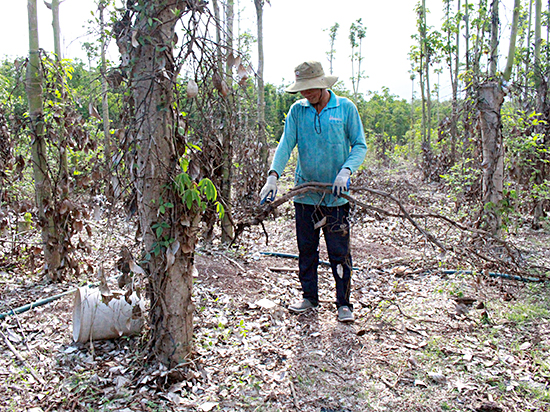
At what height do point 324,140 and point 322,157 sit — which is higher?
point 324,140

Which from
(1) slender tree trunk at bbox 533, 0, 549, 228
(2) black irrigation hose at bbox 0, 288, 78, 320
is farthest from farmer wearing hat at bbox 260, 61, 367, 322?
(1) slender tree trunk at bbox 533, 0, 549, 228

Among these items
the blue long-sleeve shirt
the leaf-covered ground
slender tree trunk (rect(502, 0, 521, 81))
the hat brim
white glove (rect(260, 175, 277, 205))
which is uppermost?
slender tree trunk (rect(502, 0, 521, 81))

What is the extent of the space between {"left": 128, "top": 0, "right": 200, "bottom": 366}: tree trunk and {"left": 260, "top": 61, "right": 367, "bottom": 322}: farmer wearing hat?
2.59 ft

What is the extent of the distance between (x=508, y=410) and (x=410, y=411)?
542mm

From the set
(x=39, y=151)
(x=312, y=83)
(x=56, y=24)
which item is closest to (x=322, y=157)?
(x=312, y=83)

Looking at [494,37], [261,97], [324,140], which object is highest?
[261,97]

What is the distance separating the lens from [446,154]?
11.0 meters

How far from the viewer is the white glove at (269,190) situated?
112 inches

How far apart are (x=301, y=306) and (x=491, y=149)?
109 inches

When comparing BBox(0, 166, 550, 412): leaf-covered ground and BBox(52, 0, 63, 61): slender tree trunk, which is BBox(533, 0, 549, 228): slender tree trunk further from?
BBox(52, 0, 63, 61): slender tree trunk

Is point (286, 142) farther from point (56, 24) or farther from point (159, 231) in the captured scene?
point (56, 24)

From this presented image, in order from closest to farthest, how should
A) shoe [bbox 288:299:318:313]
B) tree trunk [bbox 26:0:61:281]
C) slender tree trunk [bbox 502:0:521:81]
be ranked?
shoe [bbox 288:299:318:313]
tree trunk [bbox 26:0:61:281]
slender tree trunk [bbox 502:0:521:81]

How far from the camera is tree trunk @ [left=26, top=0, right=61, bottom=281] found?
337cm

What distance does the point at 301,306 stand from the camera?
10.8 feet
